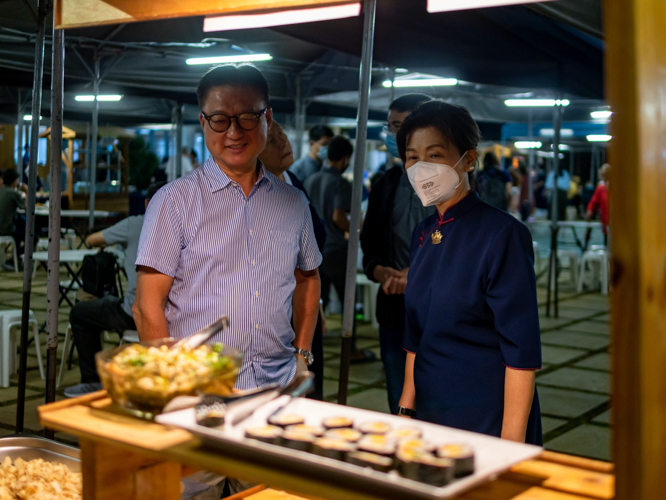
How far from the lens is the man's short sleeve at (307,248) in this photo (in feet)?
7.77

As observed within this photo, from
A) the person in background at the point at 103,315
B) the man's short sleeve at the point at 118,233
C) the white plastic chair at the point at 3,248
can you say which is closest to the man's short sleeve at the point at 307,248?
the person in background at the point at 103,315

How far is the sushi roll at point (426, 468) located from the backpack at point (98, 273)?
4.80 metres

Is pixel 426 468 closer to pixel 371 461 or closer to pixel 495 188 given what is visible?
pixel 371 461

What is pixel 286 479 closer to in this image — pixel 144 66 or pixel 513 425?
pixel 513 425

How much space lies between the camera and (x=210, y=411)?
47.8 inches

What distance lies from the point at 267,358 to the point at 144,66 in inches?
264

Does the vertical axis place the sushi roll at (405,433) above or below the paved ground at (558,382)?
above

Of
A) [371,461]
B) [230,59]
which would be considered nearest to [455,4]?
[371,461]

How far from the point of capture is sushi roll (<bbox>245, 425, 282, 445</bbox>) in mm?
1132

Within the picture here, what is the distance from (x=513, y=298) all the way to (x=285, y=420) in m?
0.86

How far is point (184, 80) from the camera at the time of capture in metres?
8.06

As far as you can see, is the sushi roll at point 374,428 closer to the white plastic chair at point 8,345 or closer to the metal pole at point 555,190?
the white plastic chair at point 8,345

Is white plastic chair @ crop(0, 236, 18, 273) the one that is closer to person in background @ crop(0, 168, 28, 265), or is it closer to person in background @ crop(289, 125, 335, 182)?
person in background @ crop(0, 168, 28, 265)

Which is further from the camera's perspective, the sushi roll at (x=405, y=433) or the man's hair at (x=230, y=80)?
the man's hair at (x=230, y=80)
